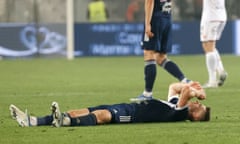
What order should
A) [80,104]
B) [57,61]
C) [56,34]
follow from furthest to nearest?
[56,34] < [57,61] < [80,104]

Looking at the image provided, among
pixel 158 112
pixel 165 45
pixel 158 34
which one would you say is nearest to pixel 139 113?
pixel 158 112

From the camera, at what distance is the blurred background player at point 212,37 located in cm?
1655

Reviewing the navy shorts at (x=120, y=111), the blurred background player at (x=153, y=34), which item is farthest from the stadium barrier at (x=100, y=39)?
the navy shorts at (x=120, y=111)

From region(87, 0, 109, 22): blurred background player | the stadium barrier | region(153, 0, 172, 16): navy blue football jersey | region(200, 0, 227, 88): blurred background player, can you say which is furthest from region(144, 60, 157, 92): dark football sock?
region(87, 0, 109, 22): blurred background player

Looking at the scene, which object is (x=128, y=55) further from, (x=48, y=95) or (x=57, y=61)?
(x=48, y=95)

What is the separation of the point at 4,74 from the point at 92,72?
2163 millimetres

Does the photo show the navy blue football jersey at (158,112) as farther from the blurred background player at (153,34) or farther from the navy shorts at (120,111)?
the blurred background player at (153,34)

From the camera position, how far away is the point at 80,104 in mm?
13000

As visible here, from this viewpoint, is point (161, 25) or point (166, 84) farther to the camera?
point (166, 84)

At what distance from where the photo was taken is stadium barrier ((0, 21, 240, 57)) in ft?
95.1

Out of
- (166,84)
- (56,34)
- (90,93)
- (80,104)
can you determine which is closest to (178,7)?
(56,34)

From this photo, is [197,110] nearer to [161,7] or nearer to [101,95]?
[161,7]

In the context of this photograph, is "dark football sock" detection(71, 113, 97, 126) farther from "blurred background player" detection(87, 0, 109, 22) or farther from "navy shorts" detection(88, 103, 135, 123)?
"blurred background player" detection(87, 0, 109, 22)

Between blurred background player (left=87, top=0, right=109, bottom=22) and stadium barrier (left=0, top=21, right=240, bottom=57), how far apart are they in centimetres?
88
